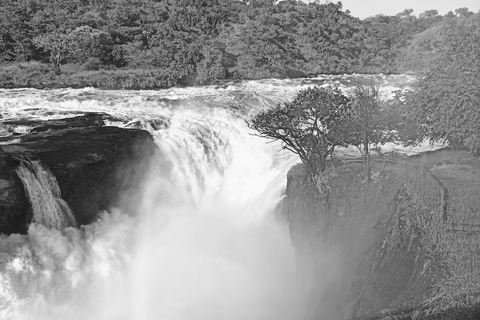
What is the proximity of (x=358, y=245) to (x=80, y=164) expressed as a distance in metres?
10.3

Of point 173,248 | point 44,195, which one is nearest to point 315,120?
point 173,248

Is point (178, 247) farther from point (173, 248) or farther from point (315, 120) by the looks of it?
point (315, 120)

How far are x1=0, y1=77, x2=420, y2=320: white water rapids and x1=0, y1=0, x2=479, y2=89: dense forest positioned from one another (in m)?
19.3

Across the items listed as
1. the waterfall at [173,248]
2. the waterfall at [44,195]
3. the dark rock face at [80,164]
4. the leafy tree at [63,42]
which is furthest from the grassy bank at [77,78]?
the waterfall at [44,195]

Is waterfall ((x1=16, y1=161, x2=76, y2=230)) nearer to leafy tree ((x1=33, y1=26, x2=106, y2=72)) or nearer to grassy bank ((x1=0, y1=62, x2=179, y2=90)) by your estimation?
grassy bank ((x1=0, y1=62, x2=179, y2=90))

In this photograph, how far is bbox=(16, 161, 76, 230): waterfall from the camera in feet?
56.3

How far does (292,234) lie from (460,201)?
6132 millimetres

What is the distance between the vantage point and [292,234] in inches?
730

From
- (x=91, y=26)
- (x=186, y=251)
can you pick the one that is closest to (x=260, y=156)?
(x=186, y=251)

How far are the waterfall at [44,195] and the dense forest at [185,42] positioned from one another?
25076 mm

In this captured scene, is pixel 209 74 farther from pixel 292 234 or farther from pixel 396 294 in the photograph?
pixel 396 294

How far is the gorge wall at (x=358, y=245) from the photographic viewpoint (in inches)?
532

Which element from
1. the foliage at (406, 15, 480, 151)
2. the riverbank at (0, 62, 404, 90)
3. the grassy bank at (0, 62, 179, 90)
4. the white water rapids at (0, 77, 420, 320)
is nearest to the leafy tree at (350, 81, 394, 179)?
the foliage at (406, 15, 480, 151)

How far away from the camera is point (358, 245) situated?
15.9m
